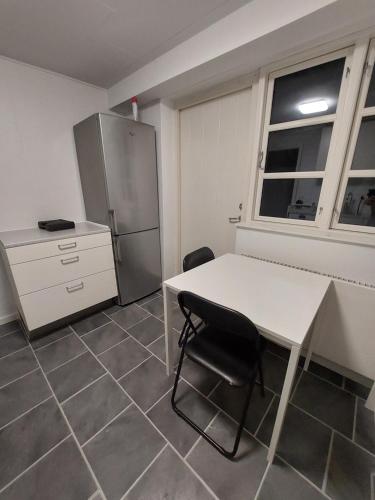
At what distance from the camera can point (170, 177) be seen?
2.38 m

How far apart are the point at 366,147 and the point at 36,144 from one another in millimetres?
2667

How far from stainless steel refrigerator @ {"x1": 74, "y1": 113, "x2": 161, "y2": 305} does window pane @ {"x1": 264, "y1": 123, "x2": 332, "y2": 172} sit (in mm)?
1207

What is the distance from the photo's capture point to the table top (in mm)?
891

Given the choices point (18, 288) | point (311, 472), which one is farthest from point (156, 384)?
point (18, 288)

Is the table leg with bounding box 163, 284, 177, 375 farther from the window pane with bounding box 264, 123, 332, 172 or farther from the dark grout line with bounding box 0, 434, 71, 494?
the window pane with bounding box 264, 123, 332, 172

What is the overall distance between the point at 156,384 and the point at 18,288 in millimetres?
1269

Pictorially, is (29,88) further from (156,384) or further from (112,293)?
(156,384)

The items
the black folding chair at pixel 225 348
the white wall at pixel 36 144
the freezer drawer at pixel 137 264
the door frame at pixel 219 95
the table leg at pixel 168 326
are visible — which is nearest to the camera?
the black folding chair at pixel 225 348

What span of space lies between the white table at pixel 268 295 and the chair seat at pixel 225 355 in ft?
0.64

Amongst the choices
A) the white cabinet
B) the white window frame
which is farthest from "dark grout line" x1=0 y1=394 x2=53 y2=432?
the white window frame

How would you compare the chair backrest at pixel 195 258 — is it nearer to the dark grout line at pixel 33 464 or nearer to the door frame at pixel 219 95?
the door frame at pixel 219 95

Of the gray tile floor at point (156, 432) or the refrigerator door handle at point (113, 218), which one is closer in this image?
the gray tile floor at point (156, 432)

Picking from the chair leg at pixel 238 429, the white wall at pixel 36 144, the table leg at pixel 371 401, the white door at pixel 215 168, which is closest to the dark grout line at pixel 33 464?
the chair leg at pixel 238 429

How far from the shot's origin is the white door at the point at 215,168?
6.19ft
